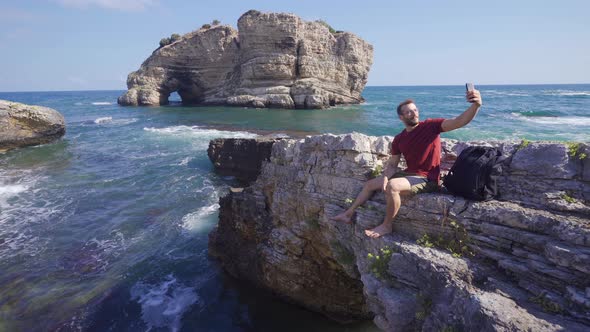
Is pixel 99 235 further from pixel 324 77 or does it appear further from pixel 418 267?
pixel 324 77

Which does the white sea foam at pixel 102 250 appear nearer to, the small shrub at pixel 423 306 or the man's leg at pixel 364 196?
the man's leg at pixel 364 196

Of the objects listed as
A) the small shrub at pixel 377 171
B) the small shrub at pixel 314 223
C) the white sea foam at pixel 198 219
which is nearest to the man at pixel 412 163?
the small shrub at pixel 377 171

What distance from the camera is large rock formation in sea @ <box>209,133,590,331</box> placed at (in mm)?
3852

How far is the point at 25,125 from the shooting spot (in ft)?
86.2

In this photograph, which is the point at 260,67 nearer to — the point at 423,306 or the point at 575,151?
the point at 575,151

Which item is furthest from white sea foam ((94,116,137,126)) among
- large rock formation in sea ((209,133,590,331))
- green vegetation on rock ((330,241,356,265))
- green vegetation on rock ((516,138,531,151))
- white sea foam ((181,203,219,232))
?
green vegetation on rock ((516,138,531,151))

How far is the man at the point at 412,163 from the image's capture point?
17.6 feet

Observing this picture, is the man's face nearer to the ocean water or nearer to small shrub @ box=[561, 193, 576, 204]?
small shrub @ box=[561, 193, 576, 204]

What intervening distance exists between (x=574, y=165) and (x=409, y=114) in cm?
235

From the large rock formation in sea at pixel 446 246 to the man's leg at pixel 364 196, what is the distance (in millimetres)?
139

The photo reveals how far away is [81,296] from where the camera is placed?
349 inches

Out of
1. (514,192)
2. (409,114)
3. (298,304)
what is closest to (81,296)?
(298,304)

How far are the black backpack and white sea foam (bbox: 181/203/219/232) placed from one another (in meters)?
9.80

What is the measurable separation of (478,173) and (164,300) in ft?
26.6
